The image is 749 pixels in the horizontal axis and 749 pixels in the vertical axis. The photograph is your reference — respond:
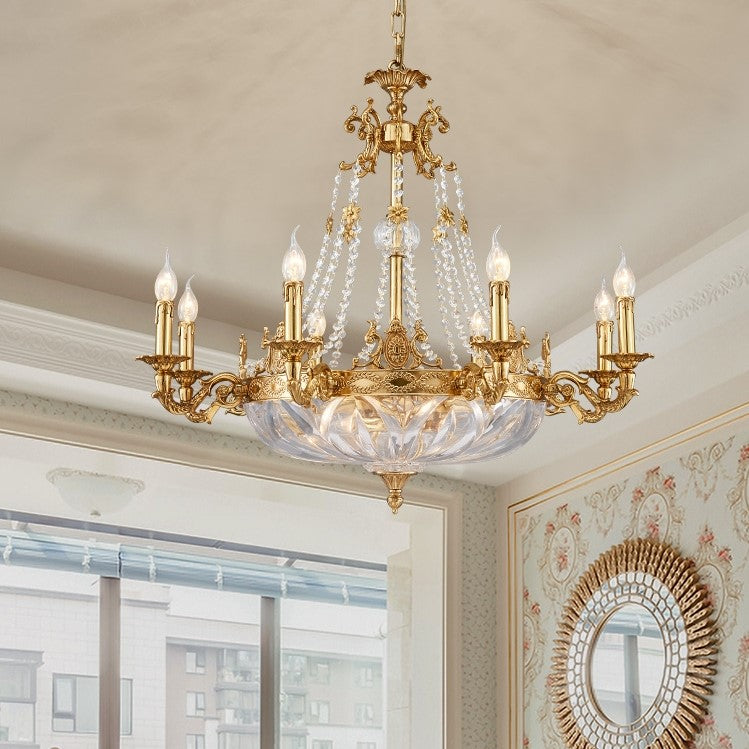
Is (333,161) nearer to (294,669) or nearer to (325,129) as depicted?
(325,129)

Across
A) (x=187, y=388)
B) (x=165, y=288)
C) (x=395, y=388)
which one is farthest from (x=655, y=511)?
(x=165, y=288)

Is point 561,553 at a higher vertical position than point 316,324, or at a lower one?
lower

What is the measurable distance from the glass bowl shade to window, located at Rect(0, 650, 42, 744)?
414 centimetres

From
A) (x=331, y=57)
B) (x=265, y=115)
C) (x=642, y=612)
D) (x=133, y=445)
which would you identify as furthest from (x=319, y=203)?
(x=642, y=612)

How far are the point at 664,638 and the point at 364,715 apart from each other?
10.5ft

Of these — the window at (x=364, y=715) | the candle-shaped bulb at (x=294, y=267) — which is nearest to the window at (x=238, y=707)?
the window at (x=364, y=715)

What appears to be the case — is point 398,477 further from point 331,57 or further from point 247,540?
point 247,540

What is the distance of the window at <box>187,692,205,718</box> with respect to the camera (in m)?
6.41

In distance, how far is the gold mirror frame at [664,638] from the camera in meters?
3.76

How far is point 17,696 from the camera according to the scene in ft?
19.9

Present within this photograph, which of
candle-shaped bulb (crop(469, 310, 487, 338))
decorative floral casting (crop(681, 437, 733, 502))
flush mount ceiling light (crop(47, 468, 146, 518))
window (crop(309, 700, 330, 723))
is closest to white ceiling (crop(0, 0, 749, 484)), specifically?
decorative floral casting (crop(681, 437, 733, 502))

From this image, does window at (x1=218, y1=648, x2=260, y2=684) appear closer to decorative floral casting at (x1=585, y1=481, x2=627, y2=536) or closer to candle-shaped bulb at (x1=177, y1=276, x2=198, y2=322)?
decorative floral casting at (x1=585, y1=481, x2=627, y2=536)

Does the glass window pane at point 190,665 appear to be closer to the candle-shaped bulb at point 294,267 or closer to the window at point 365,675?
the window at point 365,675

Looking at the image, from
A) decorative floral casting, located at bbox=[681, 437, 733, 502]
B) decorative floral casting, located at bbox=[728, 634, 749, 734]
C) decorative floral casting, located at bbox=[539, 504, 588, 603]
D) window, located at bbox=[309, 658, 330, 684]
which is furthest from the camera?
window, located at bbox=[309, 658, 330, 684]
